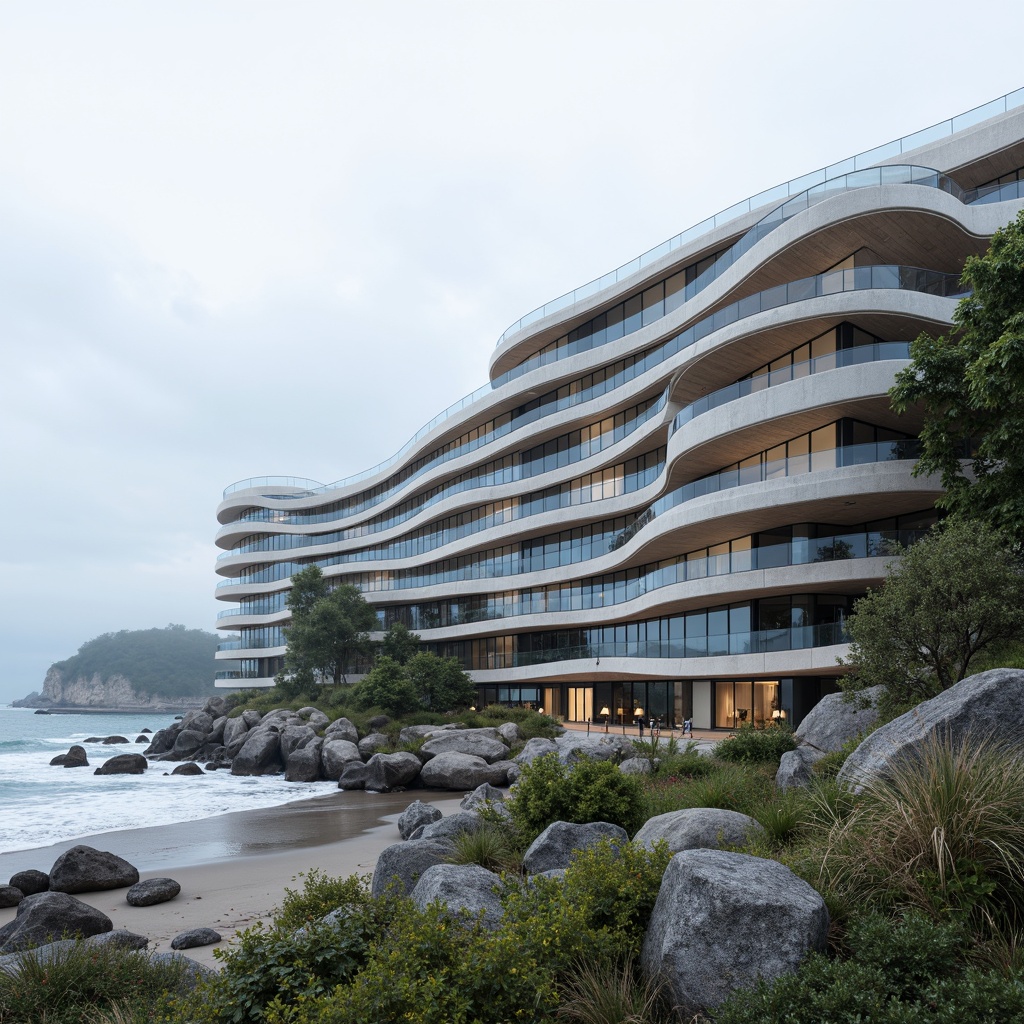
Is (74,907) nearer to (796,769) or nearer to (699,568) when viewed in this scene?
(796,769)

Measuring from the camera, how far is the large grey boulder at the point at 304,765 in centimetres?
3656

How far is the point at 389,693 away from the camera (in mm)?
45125

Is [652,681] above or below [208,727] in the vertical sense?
above

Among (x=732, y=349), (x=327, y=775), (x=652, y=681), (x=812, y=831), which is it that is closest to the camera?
(x=812, y=831)

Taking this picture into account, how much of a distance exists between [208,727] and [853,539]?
163 ft

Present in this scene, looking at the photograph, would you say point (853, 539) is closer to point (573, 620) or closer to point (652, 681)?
point (652, 681)

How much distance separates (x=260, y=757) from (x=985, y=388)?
36.8m

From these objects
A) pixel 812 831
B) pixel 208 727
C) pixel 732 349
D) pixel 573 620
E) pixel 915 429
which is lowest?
pixel 208 727

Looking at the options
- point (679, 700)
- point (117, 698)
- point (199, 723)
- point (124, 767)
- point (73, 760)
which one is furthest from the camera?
point (117, 698)

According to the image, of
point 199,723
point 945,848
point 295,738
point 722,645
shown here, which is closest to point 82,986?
point 945,848

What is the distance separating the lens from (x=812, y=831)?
902 centimetres

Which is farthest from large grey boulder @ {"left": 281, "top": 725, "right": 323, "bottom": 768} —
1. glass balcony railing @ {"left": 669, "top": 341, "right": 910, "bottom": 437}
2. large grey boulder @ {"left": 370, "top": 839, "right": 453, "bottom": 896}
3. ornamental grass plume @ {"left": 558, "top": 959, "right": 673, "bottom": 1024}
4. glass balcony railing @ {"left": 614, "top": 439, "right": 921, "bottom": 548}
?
ornamental grass plume @ {"left": 558, "top": 959, "right": 673, "bottom": 1024}

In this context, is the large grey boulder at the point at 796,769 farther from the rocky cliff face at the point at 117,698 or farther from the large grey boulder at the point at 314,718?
the rocky cliff face at the point at 117,698

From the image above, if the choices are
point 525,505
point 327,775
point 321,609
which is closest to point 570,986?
point 327,775
